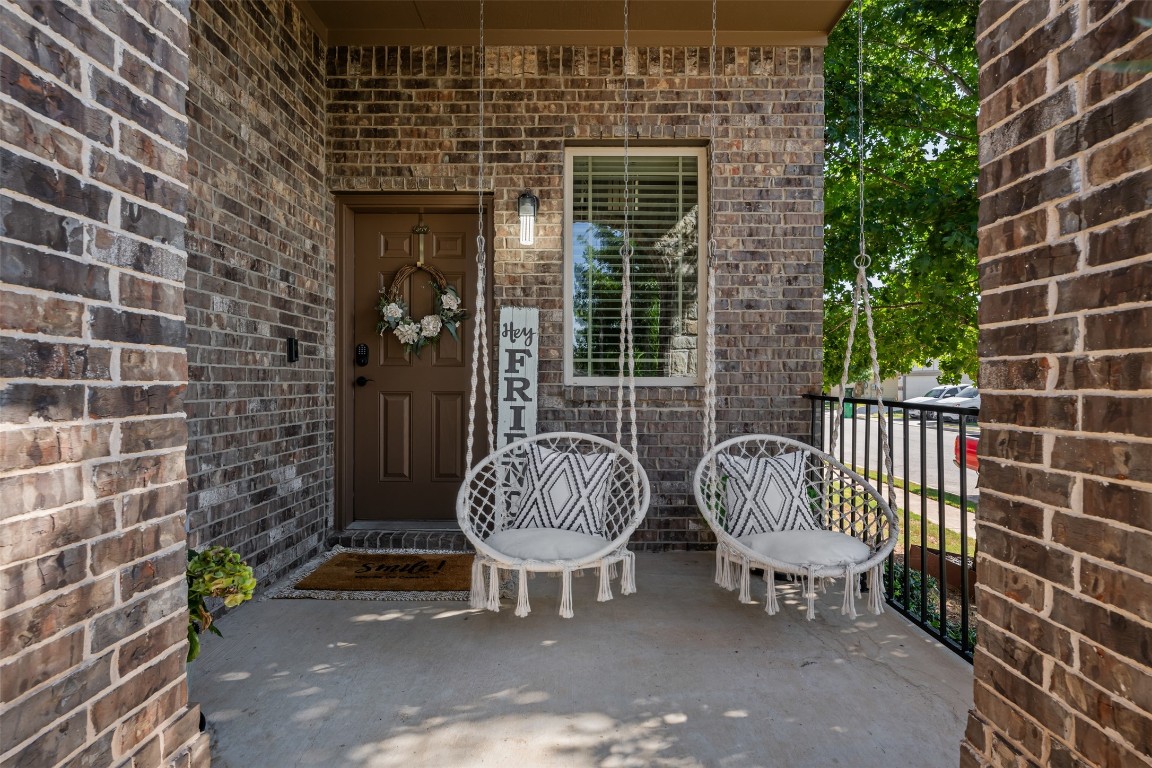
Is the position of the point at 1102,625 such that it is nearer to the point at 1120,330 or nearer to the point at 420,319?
the point at 1120,330

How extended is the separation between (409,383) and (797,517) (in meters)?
2.43

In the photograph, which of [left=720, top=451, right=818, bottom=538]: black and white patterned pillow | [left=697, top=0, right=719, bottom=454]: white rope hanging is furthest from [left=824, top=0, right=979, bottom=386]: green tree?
[left=720, top=451, right=818, bottom=538]: black and white patterned pillow

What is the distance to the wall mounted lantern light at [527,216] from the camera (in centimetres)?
369

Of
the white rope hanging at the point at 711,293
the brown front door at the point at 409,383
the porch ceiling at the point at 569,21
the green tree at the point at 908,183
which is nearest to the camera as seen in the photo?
the white rope hanging at the point at 711,293

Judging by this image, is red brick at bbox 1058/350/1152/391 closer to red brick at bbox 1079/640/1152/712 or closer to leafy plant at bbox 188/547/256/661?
red brick at bbox 1079/640/1152/712

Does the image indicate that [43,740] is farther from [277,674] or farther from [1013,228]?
[1013,228]

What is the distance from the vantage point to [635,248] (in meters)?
3.94

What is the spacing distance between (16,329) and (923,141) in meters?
6.52

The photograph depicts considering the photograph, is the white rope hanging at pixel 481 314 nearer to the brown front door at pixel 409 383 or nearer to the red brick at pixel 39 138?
the brown front door at pixel 409 383

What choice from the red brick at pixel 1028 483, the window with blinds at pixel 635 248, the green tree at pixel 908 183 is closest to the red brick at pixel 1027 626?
the red brick at pixel 1028 483

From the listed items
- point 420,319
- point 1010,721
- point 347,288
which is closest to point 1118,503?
point 1010,721

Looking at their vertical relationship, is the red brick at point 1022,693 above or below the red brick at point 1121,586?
below

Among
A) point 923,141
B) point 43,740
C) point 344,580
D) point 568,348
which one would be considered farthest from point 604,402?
point 923,141

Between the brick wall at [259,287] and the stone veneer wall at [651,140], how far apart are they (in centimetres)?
44
